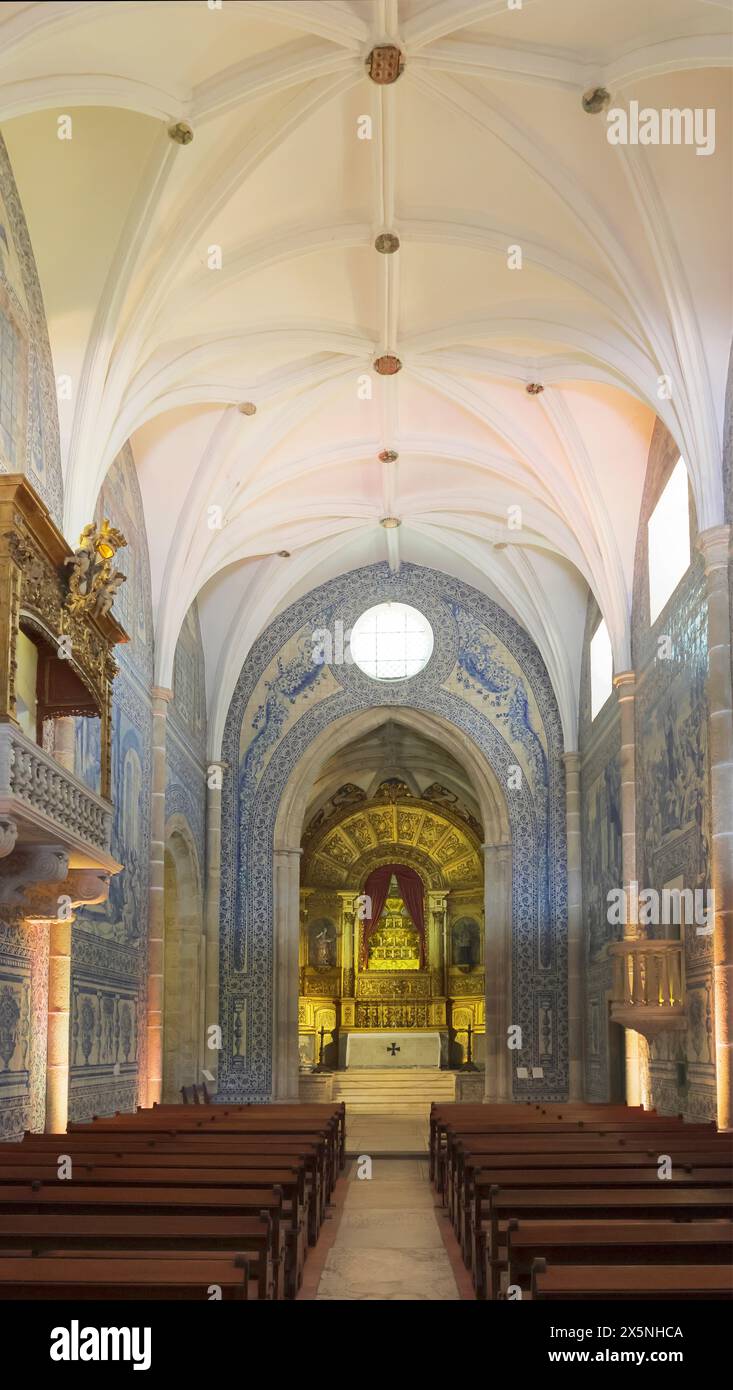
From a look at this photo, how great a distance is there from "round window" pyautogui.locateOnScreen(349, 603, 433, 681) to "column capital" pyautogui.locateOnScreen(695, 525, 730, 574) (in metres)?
11.0

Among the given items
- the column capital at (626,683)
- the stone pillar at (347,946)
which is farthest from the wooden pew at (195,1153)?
the stone pillar at (347,946)

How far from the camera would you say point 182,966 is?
71.3ft

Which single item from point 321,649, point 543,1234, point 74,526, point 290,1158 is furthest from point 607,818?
point 543,1234

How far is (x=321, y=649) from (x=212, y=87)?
43.9 feet

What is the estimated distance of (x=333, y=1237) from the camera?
10.8 m

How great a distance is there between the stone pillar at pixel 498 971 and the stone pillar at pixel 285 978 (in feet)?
11.1

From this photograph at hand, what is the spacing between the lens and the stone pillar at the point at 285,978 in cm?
2245

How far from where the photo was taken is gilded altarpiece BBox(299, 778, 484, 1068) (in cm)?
3366

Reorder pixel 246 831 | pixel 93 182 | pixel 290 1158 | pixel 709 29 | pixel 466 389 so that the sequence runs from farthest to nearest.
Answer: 1. pixel 246 831
2. pixel 466 389
3. pixel 93 182
4. pixel 709 29
5. pixel 290 1158

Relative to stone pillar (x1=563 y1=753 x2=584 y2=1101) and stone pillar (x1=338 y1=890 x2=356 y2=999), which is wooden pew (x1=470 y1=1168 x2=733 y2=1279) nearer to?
stone pillar (x1=563 y1=753 x2=584 y2=1101)

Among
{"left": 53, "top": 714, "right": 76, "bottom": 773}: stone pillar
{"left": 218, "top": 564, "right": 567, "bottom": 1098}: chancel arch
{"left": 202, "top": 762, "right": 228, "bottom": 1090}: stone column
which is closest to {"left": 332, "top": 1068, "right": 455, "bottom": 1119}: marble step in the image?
{"left": 218, "top": 564, "right": 567, "bottom": 1098}: chancel arch

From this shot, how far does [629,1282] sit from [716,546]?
904cm

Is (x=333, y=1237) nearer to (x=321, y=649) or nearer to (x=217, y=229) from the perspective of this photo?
(x=217, y=229)

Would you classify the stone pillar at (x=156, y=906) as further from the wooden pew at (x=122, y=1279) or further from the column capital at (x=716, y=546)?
the wooden pew at (x=122, y=1279)
